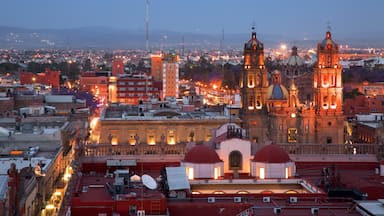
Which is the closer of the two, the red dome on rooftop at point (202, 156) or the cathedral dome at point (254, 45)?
the red dome on rooftop at point (202, 156)

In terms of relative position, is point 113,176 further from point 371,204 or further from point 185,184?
point 371,204

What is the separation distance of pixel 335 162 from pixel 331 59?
21285 millimetres

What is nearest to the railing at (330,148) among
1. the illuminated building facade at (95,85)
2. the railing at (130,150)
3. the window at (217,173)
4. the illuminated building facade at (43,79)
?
the railing at (130,150)

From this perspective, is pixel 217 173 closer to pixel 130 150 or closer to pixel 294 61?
pixel 130 150

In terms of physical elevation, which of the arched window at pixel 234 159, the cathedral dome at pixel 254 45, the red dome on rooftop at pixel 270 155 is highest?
the cathedral dome at pixel 254 45

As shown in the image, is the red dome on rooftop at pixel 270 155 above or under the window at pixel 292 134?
above

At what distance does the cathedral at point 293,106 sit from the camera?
66.8 metres

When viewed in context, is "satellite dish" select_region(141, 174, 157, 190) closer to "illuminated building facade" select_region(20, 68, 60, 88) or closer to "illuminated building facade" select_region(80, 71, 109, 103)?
"illuminated building facade" select_region(20, 68, 60, 88)

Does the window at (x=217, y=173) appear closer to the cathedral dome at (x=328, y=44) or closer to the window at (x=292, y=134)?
the window at (x=292, y=134)

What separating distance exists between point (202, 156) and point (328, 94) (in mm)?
27920

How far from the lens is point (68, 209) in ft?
107

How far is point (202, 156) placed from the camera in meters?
41.3

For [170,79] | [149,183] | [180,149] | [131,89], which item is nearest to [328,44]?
[180,149]

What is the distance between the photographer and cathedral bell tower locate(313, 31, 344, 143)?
66.7 meters
